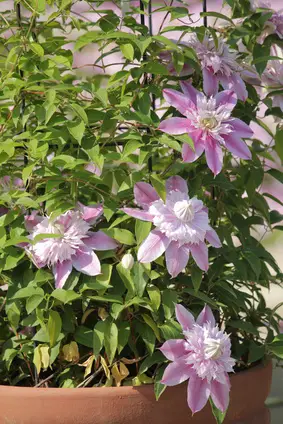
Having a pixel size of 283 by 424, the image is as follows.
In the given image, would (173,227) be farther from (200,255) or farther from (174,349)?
(174,349)

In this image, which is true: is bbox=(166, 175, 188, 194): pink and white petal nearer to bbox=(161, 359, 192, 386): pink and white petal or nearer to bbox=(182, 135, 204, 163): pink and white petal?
bbox=(182, 135, 204, 163): pink and white petal

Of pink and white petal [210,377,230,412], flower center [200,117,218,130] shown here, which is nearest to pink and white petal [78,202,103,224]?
flower center [200,117,218,130]

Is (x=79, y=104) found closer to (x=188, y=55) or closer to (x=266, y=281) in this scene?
(x=188, y=55)

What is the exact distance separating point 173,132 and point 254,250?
31 centimetres

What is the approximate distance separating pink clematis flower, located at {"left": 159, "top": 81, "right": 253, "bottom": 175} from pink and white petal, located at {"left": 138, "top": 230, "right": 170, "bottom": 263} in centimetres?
13

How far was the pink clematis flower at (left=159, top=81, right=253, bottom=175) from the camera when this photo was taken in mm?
1347

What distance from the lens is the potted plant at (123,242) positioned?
134 centimetres

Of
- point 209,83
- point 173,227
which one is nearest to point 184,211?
point 173,227

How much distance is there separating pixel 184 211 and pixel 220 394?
11.5 inches

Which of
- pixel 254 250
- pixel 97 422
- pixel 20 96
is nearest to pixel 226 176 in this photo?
pixel 254 250

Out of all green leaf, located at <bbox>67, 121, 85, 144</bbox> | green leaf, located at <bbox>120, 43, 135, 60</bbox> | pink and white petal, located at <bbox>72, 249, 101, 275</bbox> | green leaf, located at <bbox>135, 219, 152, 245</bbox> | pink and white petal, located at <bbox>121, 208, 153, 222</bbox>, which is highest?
green leaf, located at <bbox>120, 43, 135, 60</bbox>

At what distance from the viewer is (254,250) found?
5.07ft

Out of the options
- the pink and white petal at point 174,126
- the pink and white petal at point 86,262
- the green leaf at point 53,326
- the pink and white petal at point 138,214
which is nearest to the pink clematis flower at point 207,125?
the pink and white petal at point 174,126

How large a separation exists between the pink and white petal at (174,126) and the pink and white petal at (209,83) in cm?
9
